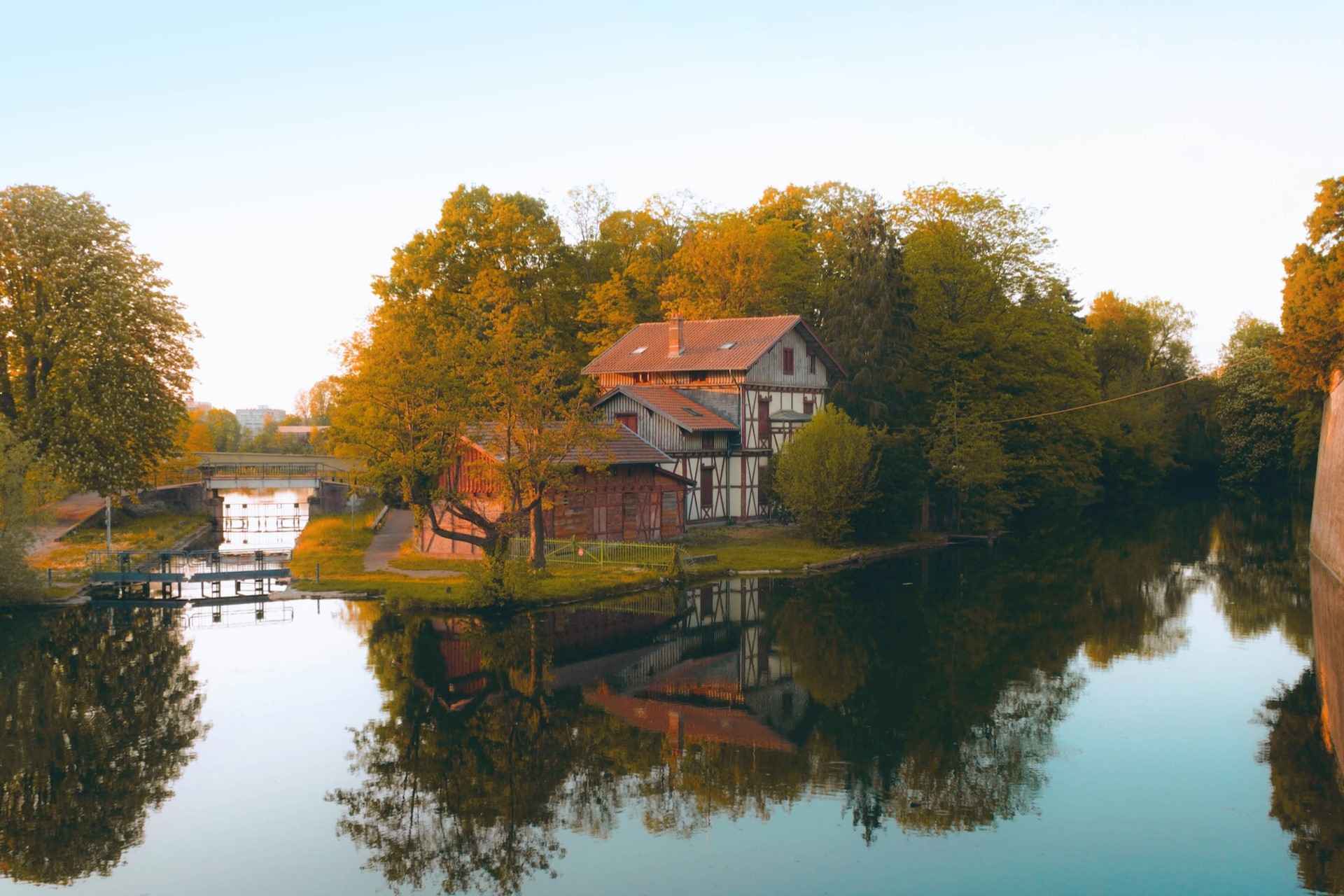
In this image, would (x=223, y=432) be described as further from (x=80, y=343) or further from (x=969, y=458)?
(x=969, y=458)

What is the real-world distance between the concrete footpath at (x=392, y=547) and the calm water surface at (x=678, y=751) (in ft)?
11.9

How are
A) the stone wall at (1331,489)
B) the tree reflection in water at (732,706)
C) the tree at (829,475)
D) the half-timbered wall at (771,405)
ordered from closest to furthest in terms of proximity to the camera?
the tree reflection in water at (732,706) → the stone wall at (1331,489) → the tree at (829,475) → the half-timbered wall at (771,405)

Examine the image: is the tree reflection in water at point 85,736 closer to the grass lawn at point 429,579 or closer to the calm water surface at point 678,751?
the calm water surface at point 678,751

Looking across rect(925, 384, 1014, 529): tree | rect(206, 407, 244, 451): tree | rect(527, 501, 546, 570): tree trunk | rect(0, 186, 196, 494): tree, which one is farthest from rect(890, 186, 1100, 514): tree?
rect(206, 407, 244, 451): tree

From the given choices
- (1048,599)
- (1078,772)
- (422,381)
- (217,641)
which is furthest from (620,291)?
(1078,772)

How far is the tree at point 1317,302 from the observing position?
41.3 m

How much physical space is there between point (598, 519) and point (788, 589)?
8119 mm

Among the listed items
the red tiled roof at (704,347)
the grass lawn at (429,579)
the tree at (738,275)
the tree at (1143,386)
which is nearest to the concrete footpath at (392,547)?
the grass lawn at (429,579)

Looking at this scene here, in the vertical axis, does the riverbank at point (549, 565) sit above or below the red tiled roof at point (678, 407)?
below

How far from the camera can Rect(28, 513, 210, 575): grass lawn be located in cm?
3762

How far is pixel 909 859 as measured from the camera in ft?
47.5

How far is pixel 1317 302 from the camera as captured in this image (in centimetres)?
4147

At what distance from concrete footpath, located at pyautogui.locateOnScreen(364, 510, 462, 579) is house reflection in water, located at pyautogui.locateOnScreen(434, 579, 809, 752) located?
5.77 meters

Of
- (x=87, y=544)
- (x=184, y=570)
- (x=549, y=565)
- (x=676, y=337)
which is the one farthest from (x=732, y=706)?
(x=87, y=544)
